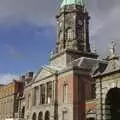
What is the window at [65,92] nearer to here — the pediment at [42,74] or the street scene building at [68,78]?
the street scene building at [68,78]

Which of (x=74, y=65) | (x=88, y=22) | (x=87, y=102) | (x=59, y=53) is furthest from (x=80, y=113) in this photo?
(x=88, y=22)

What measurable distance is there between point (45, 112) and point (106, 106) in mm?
24118

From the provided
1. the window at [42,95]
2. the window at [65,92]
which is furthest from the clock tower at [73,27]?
the window at [65,92]

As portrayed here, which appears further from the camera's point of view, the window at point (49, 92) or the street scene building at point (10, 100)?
the street scene building at point (10, 100)

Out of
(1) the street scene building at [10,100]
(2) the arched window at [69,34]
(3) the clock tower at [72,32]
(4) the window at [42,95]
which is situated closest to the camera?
(3) the clock tower at [72,32]

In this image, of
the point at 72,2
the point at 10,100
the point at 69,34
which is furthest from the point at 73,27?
the point at 10,100

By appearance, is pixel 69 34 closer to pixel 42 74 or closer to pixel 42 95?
pixel 42 74

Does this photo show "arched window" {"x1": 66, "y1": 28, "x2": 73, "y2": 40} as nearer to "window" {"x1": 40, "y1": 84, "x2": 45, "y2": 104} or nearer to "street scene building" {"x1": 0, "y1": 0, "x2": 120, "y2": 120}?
"street scene building" {"x1": 0, "y1": 0, "x2": 120, "y2": 120}

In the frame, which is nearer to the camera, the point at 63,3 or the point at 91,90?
the point at 91,90

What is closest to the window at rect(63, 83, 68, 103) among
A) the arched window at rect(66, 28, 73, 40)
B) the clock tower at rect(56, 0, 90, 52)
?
the clock tower at rect(56, 0, 90, 52)

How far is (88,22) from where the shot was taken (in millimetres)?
61531

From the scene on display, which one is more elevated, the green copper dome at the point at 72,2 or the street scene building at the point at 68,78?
the green copper dome at the point at 72,2

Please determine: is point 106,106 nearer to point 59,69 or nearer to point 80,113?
point 80,113

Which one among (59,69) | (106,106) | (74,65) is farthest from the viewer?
(59,69)
